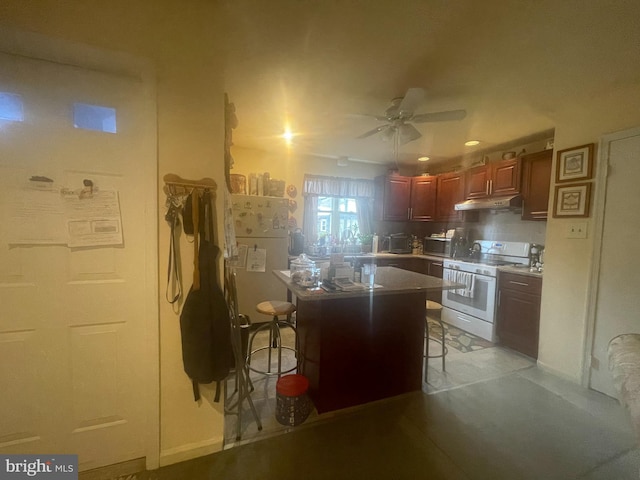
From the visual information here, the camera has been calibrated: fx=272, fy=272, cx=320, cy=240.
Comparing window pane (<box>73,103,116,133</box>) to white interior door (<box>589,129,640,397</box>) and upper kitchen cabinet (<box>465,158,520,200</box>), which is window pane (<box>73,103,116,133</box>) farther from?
upper kitchen cabinet (<box>465,158,520,200</box>)

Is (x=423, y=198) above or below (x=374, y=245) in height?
above

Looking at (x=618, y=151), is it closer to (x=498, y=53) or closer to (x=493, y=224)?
(x=498, y=53)

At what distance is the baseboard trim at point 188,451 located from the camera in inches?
59.8

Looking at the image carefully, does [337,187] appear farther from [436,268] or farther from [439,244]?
[436,268]

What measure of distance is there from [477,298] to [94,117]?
3.98 m

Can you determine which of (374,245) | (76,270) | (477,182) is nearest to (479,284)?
(477,182)

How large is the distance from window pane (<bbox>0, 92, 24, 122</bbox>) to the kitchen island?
5.40ft

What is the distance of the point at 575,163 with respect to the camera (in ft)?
8.05

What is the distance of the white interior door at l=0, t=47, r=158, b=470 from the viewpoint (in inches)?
51.7

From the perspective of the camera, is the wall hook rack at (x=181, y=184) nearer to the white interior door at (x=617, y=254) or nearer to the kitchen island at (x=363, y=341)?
the kitchen island at (x=363, y=341)

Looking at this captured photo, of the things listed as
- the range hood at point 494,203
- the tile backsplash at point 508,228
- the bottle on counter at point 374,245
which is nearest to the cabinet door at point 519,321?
the tile backsplash at point 508,228

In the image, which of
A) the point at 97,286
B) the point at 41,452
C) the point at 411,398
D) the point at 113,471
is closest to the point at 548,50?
the point at 411,398

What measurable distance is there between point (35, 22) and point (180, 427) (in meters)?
2.10


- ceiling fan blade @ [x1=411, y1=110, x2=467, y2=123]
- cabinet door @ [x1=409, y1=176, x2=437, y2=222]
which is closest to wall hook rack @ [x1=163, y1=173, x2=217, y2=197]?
ceiling fan blade @ [x1=411, y1=110, x2=467, y2=123]
